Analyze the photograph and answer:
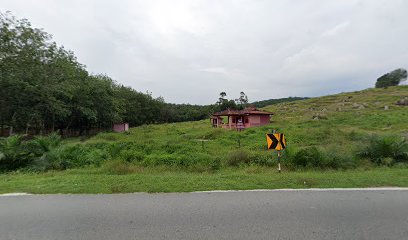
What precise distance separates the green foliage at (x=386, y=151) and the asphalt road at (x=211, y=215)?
162 inches

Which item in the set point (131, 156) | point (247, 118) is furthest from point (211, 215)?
point (247, 118)

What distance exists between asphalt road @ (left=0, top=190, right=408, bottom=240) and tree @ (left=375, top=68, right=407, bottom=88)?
10072 cm

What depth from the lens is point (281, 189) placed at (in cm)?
579

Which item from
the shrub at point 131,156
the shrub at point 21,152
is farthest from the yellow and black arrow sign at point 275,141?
the shrub at point 21,152

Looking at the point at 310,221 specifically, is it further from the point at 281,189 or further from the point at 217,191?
the point at 217,191

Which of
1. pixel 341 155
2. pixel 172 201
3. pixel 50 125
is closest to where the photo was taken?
pixel 172 201

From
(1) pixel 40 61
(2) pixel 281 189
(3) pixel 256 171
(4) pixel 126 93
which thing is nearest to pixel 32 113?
(1) pixel 40 61

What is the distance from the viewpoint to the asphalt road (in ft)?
11.8

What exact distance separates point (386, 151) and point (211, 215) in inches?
327

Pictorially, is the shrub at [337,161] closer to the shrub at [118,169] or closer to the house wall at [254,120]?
the shrub at [118,169]

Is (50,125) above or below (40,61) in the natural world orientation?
below

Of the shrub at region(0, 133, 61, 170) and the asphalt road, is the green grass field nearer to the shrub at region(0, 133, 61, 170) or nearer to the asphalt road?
the shrub at region(0, 133, 61, 170)

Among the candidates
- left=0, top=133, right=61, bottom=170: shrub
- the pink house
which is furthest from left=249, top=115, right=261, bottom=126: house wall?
left=0, top=133, right=61, bottom=170: shrub

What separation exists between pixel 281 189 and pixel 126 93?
51.1 meters
